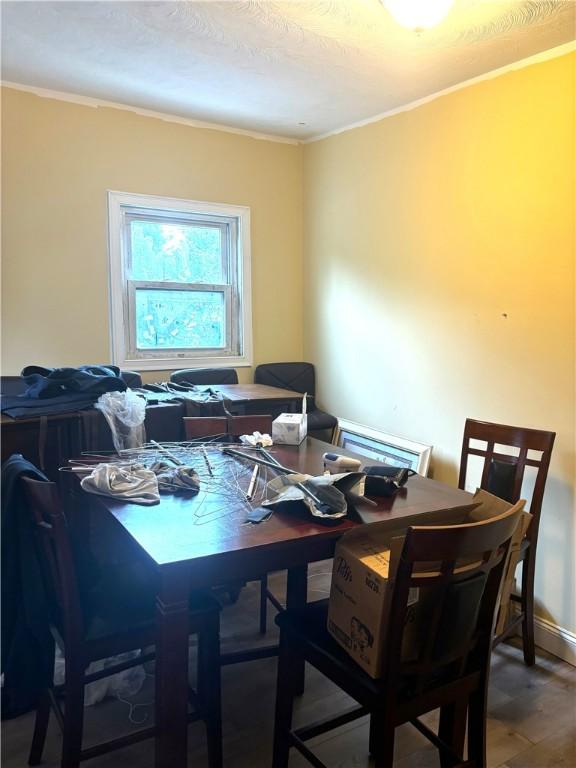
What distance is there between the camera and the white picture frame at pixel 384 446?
3.23 metres

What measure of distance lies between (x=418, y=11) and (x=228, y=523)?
6.21 feet

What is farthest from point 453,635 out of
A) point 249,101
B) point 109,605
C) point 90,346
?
point 249,101

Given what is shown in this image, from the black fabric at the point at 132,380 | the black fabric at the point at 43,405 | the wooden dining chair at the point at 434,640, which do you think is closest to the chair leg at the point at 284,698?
the wooden dining chair at the point at 434,640

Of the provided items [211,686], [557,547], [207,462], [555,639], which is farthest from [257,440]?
[555,639]

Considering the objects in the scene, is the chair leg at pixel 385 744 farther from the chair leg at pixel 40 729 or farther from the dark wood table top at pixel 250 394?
the dark wood table top at pixel 250 394

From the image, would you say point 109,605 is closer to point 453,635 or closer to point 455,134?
point 453,635

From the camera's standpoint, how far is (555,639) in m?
2.55

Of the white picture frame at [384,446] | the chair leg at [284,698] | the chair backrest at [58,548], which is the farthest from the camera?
the white picture frame at [384,446]

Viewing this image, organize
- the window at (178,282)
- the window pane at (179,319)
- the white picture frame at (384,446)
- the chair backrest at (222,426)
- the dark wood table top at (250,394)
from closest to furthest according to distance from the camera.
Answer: the chair backrest at (222,426) < the dark wood table top at (250,394) < the white picture frame at (384,446) < the window at (178,282) < the window pane at (179,319)

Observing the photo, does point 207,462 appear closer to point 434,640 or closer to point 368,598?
point 368,598

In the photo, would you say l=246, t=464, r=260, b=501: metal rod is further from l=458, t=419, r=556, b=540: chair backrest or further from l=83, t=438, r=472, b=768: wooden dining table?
l=458, t=419, r=556, b=540: chair backrest

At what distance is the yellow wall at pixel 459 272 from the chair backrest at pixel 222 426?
118 centimetres

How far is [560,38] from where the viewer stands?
A: 243cm

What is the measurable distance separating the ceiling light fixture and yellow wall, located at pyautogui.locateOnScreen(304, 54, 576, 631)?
2.59 feet
